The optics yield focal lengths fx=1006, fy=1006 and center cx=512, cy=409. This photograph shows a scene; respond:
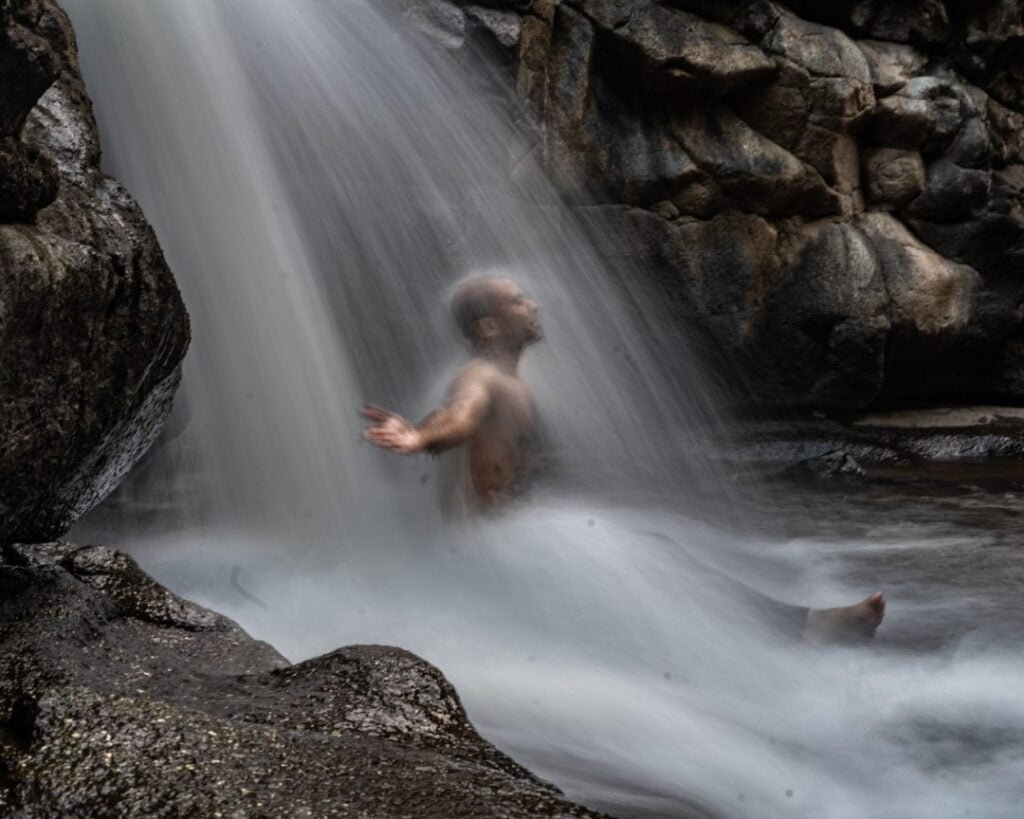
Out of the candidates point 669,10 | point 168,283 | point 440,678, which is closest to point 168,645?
point 440,678

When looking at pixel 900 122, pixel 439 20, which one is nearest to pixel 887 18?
pixel 900 122

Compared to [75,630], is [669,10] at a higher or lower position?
lower

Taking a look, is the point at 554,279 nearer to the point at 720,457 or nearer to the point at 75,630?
the point at 720,457

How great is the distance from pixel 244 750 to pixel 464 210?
20.4 feet

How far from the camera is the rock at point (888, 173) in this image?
27.8 ft

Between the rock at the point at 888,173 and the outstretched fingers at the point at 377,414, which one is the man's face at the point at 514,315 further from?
the rock at the point at 888,173

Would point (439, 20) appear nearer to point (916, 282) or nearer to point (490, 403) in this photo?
point (490, 403)

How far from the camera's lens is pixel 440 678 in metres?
2.05

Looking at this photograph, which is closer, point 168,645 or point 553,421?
point 168,645

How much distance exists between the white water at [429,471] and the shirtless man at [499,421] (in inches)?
5.3

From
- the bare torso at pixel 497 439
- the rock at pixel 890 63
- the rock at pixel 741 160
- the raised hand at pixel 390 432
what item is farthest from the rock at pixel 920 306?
the raised hand at pixel 390 432

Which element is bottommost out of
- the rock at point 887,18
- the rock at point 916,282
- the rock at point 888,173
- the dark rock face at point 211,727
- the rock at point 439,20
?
the rock at point 916,282

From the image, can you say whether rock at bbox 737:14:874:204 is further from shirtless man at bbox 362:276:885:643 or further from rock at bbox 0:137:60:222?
rock at bbox 0:137:60:222

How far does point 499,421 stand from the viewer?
4.67 meters
